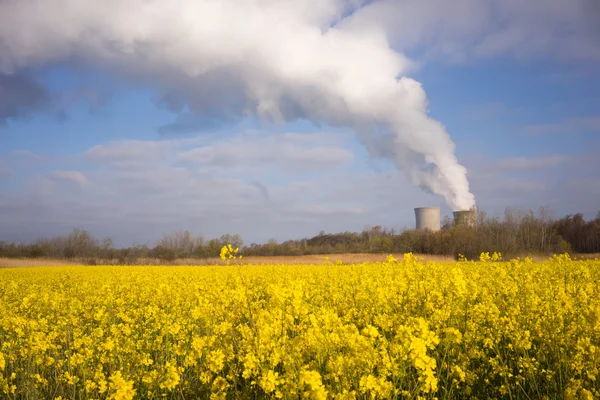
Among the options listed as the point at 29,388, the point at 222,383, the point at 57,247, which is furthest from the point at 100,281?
the point at 57,247

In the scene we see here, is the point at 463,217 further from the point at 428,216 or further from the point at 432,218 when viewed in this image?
the point at 428,216

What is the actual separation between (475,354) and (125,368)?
442 cm

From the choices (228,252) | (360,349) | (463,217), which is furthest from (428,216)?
(360,349)

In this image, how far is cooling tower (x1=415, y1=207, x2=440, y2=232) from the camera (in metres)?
36.5

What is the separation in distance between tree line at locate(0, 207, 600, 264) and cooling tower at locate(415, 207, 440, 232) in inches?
132

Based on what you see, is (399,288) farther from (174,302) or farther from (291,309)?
(174,302)

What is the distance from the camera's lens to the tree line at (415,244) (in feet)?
134

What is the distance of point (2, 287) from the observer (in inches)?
628

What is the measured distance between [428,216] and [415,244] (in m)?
7.80

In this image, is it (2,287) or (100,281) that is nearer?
(2,287)

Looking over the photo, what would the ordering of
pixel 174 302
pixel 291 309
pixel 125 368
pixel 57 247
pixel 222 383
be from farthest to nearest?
1. pixel 57 247
2. pixel 174 302
3. pixel 125 368
4. pixel 291 309
5. pixel 222 383

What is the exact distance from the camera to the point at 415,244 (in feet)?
144

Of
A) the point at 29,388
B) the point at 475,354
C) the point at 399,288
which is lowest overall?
the point at 29,388

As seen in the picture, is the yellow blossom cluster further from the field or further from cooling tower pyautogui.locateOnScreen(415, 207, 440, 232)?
cooling tower pyautogui.locateOnScreen(415, 207, 440, 232)
